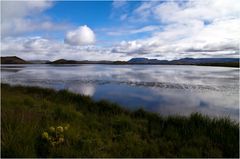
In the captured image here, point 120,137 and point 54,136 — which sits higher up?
point 54,136

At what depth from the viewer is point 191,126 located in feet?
25.5

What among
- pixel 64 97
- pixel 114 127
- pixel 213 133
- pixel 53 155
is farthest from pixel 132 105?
pixel 53 155

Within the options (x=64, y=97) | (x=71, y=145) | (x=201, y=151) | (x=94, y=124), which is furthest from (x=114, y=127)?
(x=64, y=97)

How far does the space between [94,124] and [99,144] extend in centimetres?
213

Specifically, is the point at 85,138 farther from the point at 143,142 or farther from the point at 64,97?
the point at 64,97

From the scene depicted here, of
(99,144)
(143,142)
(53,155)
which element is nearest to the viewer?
(53,155)

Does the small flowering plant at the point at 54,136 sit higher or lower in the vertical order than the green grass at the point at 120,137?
higher

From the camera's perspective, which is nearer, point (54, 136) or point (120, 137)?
point (54, 136)

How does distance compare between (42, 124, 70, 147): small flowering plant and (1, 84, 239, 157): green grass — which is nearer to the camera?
(1, 84, 239, 157): green grass

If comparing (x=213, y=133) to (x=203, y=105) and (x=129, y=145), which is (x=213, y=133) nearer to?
(x=129, y=145)

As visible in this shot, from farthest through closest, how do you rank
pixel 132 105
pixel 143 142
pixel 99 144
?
pixel 132 105 < pixel 143 142 < pixel 99 144

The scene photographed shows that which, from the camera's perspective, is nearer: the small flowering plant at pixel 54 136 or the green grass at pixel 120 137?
the green grass at pixel 120 137

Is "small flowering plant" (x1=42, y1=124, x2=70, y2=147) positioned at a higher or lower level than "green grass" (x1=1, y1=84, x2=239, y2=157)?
higher

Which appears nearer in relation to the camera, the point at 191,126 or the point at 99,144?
the point at 99,144
